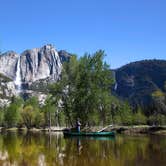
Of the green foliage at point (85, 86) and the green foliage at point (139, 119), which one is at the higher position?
the green foliage at point (85, 86)

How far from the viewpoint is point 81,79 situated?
77.1 meters

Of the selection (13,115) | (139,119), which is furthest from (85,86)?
(13,115)

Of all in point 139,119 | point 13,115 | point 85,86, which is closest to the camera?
point 85,86

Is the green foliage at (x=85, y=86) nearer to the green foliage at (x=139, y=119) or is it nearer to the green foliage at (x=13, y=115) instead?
the green foliage at (x=139, y=119)

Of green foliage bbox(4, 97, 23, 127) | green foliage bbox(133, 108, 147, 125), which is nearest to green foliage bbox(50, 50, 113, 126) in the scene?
green foliage bbox(133, 108, 147, 125)

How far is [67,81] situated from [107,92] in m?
8.53

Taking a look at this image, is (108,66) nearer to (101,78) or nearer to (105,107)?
(101,78)

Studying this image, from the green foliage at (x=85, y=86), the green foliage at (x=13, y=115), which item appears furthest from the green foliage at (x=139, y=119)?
the green foliage at (x=85, y=86)

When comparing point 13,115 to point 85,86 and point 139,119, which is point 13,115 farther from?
point 85,86

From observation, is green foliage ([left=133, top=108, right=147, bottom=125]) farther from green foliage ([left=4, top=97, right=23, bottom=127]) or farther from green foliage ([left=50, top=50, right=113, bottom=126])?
green foliage ([left=50, top=50, right=113, bottom=126])

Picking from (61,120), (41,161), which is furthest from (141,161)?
(61,120)

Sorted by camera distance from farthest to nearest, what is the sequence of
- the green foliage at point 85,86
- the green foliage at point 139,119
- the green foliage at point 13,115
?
the green foliage at point 13,115 → the green foliage at point 139,119 → the green foliage at point 85,86

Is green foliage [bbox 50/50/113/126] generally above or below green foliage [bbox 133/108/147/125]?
above

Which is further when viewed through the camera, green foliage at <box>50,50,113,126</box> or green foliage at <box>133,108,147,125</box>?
green foliage at <box>133,108,147,125</box>
